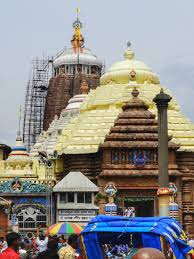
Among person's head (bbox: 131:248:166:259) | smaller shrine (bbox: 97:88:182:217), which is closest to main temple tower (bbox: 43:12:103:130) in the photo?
smaller shrine (bbox: 97:88:182:217)

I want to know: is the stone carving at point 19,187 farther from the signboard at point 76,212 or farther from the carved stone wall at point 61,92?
the carved stone wall at point 61,92

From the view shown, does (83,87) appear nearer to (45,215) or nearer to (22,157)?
(22,157)

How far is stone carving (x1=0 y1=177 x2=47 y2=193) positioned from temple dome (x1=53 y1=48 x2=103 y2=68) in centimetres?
4066

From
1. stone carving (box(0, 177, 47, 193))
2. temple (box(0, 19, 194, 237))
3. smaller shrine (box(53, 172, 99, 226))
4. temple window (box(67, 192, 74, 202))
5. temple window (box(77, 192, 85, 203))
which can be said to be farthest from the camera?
stone carving (box(0, 177, 47, 193))

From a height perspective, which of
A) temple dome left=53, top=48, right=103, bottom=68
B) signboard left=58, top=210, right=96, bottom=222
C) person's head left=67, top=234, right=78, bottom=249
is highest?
temple dome left=53, top=48, right=103, bottom=68

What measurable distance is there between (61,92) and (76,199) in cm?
4023

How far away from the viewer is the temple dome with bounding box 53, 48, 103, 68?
85188mm

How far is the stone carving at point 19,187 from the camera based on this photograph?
45.2 meters

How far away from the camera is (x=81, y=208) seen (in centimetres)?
4216

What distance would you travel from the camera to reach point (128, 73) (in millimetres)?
57031

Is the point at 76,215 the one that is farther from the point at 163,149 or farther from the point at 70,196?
the point at 163,149

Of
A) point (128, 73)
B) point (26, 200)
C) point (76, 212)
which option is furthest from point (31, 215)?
point (128, 73)

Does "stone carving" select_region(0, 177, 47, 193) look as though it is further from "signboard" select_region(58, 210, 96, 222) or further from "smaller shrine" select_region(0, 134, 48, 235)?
"signboard" select_region(58, 210, 96, 222)

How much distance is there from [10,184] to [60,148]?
17.8 feet
